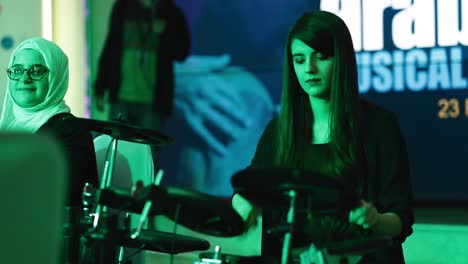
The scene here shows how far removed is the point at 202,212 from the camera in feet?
5.93

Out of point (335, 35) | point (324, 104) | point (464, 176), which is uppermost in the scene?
point (335, 35)

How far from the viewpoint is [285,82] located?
2346 mm

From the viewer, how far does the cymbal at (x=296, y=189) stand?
5.47 feet

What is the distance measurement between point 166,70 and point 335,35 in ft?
7.83

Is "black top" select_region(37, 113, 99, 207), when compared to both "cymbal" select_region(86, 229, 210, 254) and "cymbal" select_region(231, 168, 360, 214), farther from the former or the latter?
"cymbal" select_region(231, 168, 360, 214)

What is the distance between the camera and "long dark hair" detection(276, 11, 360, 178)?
221cm

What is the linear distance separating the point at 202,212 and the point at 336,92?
23.8 inches

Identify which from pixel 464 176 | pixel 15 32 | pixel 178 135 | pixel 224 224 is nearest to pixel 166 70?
pixel 178 135

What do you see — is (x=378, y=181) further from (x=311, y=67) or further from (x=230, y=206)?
(x=230, y=206)

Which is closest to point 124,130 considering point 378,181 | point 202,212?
point 202,212

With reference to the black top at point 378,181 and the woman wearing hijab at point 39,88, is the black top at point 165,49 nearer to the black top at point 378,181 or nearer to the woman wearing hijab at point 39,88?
the woman wearing hijab at point 39,88

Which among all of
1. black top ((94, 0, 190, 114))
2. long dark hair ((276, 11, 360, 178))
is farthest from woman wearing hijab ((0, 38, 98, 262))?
black top ((94, 0, 190, 114))

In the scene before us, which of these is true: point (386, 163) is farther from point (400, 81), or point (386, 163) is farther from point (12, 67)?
point (400, 81)

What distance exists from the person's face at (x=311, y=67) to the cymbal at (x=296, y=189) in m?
0.50
